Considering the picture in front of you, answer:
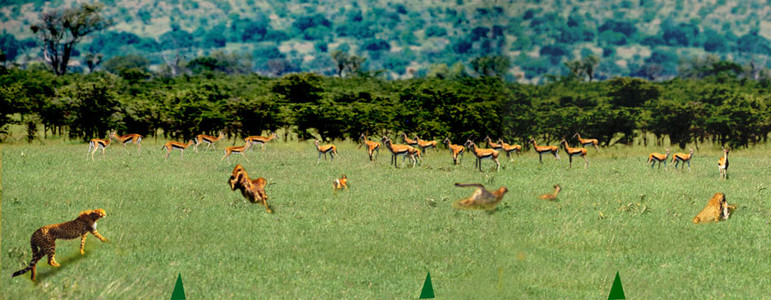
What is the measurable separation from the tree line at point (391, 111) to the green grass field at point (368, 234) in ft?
12.2

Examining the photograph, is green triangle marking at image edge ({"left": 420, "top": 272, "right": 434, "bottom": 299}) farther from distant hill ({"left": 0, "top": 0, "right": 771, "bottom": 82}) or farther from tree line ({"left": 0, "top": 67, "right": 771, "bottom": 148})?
tree line ({"left": 0, "top": 67, "right": 771, "bottom": 148})

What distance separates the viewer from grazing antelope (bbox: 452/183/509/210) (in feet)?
17.1

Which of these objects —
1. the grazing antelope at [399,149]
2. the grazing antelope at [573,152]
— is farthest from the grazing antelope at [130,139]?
the grazing antelope at [573,152]

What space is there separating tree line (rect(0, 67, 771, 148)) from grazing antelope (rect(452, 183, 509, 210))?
8789 millimetres

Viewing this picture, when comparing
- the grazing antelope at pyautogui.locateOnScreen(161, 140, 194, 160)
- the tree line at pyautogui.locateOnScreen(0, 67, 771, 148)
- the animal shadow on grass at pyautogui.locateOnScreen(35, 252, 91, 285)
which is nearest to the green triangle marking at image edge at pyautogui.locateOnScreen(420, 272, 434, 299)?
the animal shadow on grass at pyautogui.locateOnScreen(35, 252, 91, 285)

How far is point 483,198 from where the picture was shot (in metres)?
5.59

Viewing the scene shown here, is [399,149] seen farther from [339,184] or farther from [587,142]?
[587,142]

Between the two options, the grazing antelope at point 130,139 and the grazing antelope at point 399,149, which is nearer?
the grazing antelope at point 399,149

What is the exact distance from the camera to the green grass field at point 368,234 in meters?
6.67

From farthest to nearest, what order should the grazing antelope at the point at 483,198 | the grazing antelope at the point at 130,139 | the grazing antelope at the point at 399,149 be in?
the grazing antelope at the point at 130,139
the grazing antelope at the point at 399,149
the grazing antelope at the point at 483,198

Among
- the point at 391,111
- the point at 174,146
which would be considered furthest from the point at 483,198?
the point at 391,111

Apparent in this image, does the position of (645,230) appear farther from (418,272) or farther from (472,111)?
(472,111)

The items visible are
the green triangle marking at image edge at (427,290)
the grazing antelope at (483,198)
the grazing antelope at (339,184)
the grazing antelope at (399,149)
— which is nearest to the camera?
the grazing antelope at (483,198)

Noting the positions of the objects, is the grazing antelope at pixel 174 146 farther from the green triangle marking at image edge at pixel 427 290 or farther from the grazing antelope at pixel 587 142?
the green triangle marking at image edge at pixel 427 290
